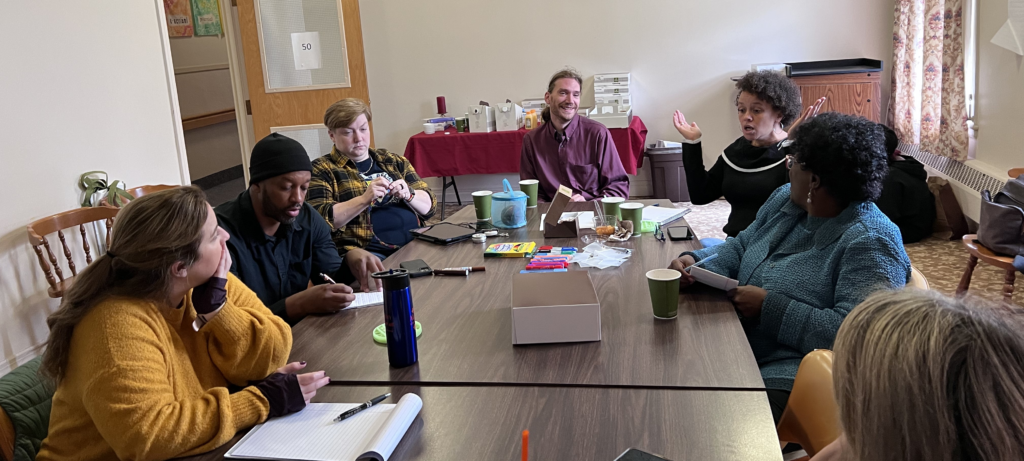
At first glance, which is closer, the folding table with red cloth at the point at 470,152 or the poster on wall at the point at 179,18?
the folding table with red cloth at the point at 470,152

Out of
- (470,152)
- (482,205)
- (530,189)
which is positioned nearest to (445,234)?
(482,205)

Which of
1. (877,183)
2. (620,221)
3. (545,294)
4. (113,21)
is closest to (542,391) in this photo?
(545,294)

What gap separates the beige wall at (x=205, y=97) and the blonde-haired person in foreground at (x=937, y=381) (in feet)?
23.4

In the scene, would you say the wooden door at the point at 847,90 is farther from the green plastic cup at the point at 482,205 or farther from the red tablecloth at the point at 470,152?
the green plastic cup at the point at 482,205

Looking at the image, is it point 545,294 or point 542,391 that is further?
point 545,294

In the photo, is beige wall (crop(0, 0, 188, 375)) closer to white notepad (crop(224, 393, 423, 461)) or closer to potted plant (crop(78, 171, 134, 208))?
potted plant (crop(78, 171, 134, 208))

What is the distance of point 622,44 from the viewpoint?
6.10 m

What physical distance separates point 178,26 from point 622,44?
14.7 ft

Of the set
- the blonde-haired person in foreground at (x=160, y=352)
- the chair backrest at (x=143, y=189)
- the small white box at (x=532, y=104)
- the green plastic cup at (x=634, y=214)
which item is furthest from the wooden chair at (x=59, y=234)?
the small white box at (x=532, y=104)

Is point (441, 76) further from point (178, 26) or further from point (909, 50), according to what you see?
point (909, 50)

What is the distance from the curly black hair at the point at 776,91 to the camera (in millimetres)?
2734

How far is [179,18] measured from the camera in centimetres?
726

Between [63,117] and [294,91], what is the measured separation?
260 cm

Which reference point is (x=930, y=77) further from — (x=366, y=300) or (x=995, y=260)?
(x=366, y=300)
